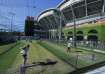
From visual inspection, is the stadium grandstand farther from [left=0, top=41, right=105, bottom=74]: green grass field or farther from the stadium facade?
[left=0, top=41, right=105, bottom=74]: green grass field

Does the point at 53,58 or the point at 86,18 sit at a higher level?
the point at 86,18

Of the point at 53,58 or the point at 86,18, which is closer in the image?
the point at 53,58

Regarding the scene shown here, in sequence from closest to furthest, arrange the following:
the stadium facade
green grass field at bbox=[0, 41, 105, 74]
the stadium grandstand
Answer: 1. green grass field at bbox=[0, 41, 105, 74]
2. the stadium grandstand
3. the stadium facade

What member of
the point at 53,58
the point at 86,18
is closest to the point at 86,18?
the point at 86,18

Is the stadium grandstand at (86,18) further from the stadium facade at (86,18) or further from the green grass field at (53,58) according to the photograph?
the green grass field at (53,58)

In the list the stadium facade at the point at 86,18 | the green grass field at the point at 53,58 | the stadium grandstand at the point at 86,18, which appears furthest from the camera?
the stadium facade at the point at 86,18

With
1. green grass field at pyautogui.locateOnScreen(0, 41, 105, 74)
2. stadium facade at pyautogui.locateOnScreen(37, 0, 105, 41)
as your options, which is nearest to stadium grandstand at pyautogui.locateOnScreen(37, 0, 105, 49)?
stadium facade at pyautogui.locateOnScreen(37, 0, 105, 41)

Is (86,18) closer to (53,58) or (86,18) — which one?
(86,18)

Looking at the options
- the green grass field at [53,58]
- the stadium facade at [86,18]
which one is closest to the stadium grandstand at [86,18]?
the stadium facade at [86,18]

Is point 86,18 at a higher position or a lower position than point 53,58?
higher

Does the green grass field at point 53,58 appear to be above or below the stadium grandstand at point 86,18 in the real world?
below

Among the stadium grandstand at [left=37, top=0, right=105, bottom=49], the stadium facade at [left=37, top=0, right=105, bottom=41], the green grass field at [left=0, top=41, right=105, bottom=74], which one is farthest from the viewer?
the stadium facade at [left=37, top=0, right=105, bottom=41]

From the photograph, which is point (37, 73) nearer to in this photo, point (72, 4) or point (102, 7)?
point (102, 7)

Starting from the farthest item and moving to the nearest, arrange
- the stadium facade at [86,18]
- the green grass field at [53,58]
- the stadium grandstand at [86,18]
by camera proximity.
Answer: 1. the stadium facade at [86,18]
2. the stadium grandstand at [86,18]
3. the green grass field at [53,58]
